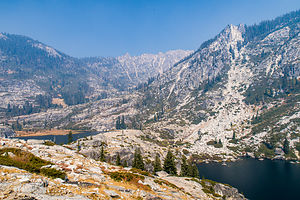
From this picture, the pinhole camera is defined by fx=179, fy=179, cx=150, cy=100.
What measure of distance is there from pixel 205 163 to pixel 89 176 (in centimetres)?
16870

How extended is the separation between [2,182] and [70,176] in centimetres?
1226

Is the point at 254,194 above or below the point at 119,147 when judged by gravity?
below

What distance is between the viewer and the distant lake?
326ft

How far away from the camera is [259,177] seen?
420 feet

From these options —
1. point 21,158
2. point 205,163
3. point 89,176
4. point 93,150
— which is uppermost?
point 21,158

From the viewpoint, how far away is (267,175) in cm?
13250

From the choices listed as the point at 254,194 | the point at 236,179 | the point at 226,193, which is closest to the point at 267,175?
the point at 236,179

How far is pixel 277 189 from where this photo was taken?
105 metres

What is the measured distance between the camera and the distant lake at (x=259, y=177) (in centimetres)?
9950

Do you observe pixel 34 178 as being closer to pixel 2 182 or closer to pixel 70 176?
pixel 2 182

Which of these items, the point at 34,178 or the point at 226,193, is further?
the point at 226,193

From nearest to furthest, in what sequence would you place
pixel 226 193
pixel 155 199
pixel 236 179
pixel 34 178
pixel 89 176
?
1. pixel 34 178
2. pixel 155 199
3. pixel 89 176
4. pixel 226 193
5. pixel 236 179

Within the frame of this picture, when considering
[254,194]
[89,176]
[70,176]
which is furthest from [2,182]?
[254,194]

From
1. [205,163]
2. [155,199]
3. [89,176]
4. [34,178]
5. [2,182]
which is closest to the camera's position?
[2,182]
